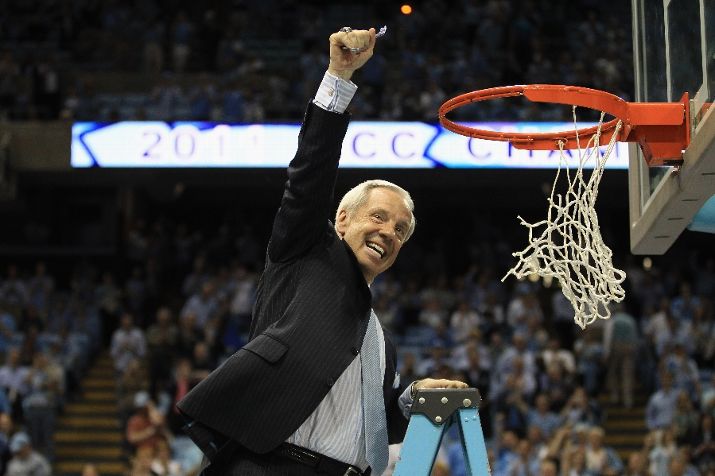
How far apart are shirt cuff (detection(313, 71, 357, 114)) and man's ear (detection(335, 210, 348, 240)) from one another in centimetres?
41

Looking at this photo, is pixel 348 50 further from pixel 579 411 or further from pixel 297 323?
pixel 579 411

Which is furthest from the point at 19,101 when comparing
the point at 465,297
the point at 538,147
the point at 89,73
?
the point at 538,147

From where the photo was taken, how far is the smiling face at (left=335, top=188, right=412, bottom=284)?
11.1 feet

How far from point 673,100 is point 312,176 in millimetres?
2367

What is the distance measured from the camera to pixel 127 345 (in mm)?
14258

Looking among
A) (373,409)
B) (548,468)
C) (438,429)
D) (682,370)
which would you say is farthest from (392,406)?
(682,370)

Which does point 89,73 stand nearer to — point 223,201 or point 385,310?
point 223,201

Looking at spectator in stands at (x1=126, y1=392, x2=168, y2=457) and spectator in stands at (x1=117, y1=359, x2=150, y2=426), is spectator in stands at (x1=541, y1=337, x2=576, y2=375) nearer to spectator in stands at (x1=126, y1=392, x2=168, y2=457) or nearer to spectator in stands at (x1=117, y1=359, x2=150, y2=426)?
spectator in stands at (x1=126, y1=392, x2=168, y2=457)

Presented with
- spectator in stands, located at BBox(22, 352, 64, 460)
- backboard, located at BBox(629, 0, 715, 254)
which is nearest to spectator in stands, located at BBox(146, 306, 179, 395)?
spectator in stands, located at BBox(22, 352, 64, 460)

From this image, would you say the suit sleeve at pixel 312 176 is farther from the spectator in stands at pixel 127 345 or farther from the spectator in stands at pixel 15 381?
the spectator in stands at pixel 127 345

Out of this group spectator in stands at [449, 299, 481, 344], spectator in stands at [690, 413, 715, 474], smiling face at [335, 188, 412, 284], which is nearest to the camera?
smiling face at [335, 188, 412, 284]

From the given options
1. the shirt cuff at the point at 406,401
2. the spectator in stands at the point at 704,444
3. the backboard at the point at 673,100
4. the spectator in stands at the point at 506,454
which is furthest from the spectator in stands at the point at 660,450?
the shirt cuff at the point at 406,401

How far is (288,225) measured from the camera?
10.4 feet

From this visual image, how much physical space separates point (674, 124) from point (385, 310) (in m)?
10.3
